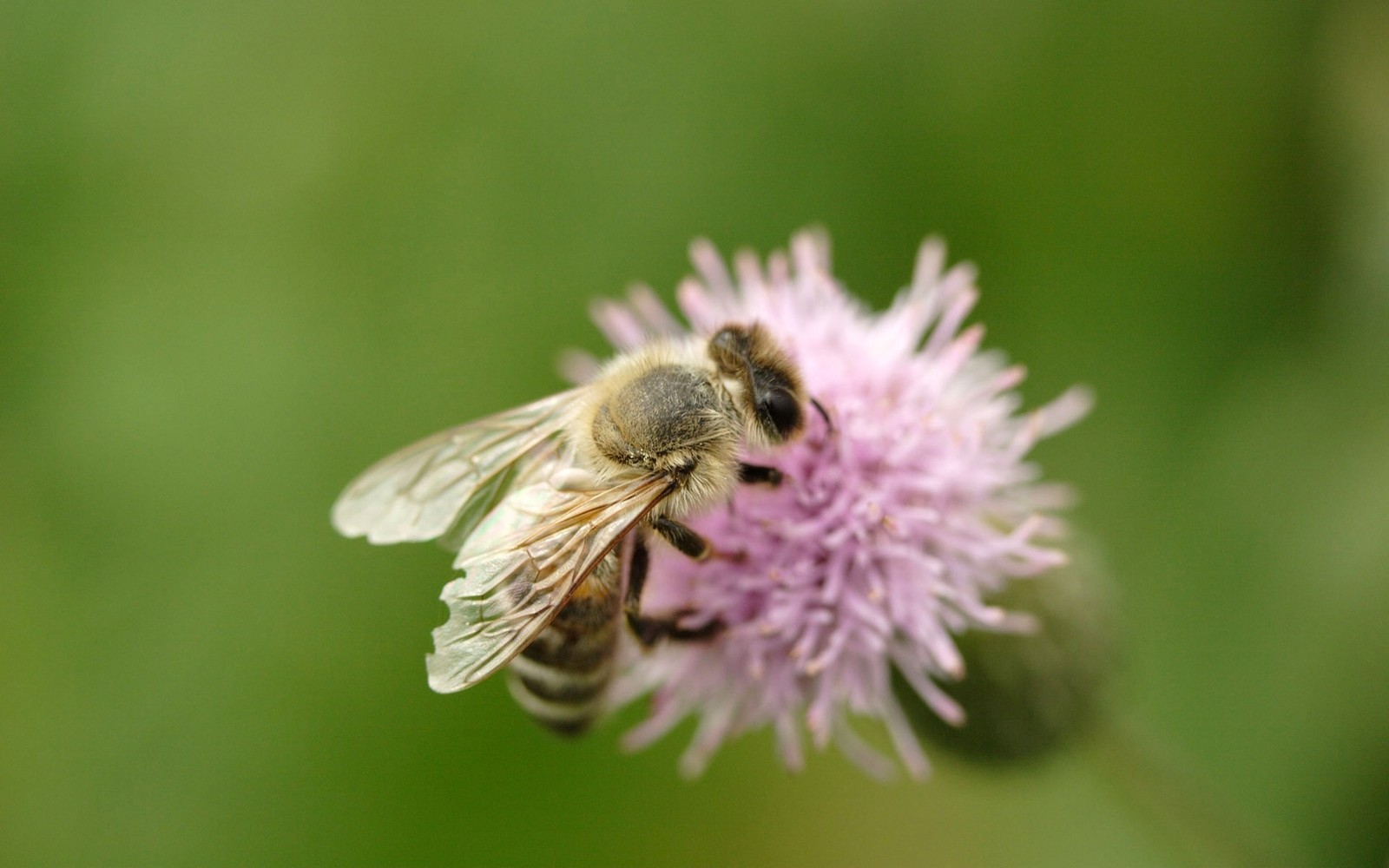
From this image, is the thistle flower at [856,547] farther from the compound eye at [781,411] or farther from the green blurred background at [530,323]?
the green blurred background at [530,323]

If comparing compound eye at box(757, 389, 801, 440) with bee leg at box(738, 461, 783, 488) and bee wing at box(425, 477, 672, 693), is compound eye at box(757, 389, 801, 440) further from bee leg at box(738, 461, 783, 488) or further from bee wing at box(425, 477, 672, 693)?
bee wing at box(425, 477, 672, 693)

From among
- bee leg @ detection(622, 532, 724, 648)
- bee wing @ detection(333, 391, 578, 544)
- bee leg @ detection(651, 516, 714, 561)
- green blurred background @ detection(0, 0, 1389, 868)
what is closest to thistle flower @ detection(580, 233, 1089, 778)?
bee leg @ detection(622, 532, 724, 648)

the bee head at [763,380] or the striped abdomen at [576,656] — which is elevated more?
the bee head at [763,380]

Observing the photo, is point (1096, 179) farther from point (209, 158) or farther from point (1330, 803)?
point (209, 158)

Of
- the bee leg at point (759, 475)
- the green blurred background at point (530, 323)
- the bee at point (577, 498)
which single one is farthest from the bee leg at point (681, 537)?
the green blurred background at point (530, 323)

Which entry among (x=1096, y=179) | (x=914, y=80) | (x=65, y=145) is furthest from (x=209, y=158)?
(x=1096, y=179)
